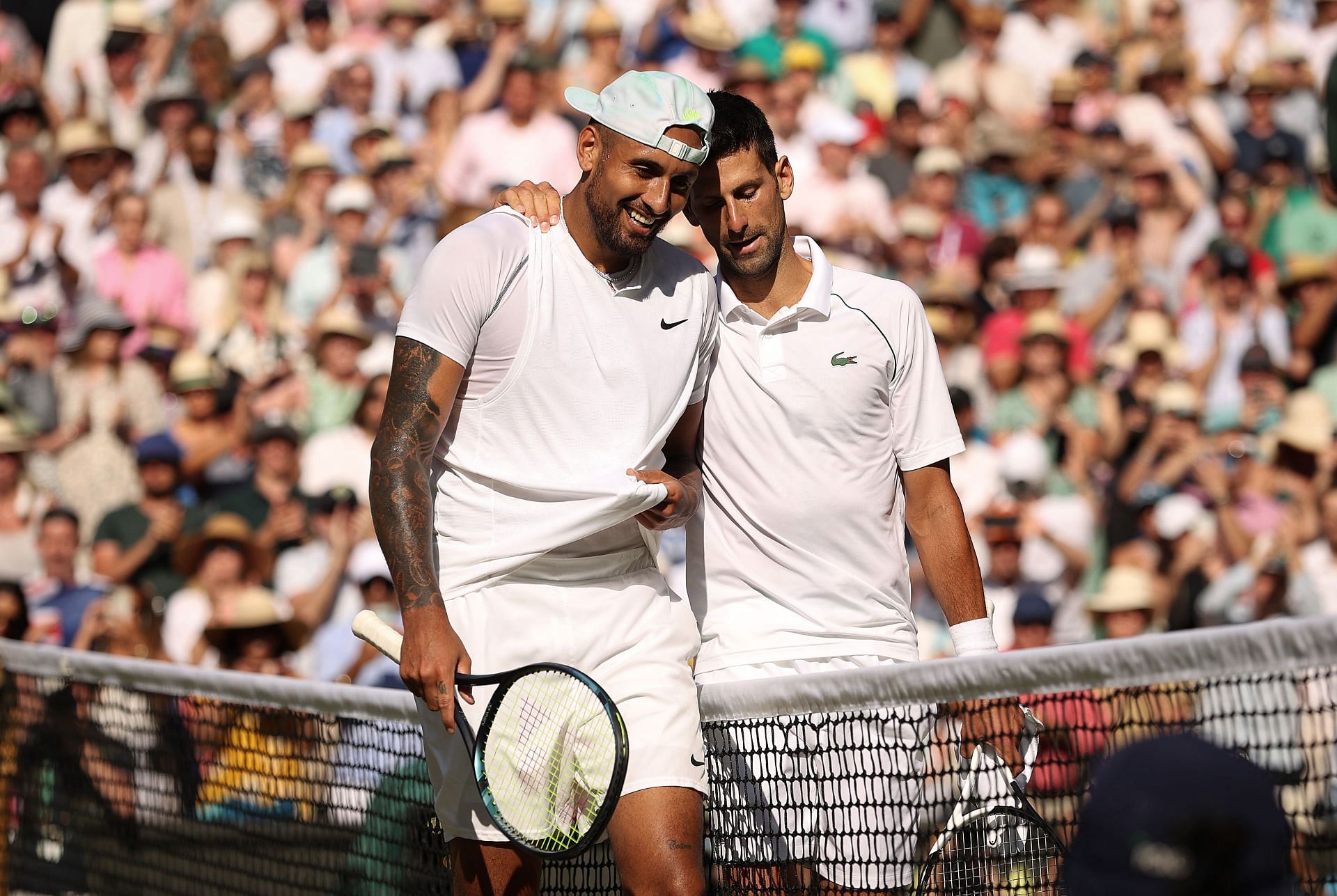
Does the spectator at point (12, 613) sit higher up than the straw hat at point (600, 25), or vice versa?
the straw hat at point (600, 25)

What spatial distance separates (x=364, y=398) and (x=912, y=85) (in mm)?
5509

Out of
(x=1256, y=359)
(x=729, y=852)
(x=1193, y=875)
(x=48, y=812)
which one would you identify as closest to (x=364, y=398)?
(x=48, y=812)

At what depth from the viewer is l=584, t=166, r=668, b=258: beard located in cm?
442

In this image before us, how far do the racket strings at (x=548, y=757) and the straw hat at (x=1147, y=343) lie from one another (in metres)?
7.05

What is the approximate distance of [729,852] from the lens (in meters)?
4.53

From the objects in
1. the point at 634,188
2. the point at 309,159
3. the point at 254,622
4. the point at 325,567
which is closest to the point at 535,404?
the point at 634,188

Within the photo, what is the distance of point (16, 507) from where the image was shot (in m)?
10.1

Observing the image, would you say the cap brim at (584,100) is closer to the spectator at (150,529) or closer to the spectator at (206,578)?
the spectator at (206,578)

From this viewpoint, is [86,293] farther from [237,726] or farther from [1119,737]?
[1119,737]

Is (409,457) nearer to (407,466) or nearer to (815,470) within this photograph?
(407,466)

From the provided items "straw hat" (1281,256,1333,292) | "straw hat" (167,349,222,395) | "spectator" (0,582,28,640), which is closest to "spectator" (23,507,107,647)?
"spectator" (0,582,28,640)

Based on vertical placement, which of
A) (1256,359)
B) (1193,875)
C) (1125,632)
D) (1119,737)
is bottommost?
(1125,632)

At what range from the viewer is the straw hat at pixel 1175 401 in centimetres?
991

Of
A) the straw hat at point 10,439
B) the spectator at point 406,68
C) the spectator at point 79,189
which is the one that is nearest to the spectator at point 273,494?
the straw hat at point 10,439
